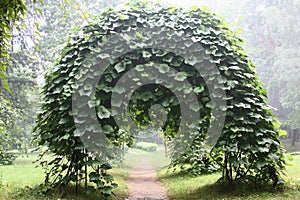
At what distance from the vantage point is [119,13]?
17.7 feet

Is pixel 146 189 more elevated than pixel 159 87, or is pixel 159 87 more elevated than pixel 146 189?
pixel 159 87

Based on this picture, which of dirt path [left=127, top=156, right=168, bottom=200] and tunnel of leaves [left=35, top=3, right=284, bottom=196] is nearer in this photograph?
tunnel of leaves [left=35, top=3, right=284, bottom=196]

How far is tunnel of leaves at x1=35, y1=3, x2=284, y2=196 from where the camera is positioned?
4996 mm

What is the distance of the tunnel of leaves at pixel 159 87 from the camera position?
16.4 ft

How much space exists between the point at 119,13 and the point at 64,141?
239 centimetres

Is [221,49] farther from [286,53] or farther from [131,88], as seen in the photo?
[286,53]

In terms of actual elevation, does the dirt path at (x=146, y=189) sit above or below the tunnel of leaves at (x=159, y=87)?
below

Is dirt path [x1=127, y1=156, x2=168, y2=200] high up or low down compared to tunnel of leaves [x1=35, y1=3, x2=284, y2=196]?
down

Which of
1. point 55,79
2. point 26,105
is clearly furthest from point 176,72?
point 26,105

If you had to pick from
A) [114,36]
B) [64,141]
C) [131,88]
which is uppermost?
[114,36]

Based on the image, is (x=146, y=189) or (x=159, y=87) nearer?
(x=159, y=87)

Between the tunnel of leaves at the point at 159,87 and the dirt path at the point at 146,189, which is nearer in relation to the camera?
the tunnel of leaves at the point at 159,87

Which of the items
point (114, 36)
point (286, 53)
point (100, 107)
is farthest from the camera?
point (286, 53)

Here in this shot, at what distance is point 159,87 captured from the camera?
5.36 metres
